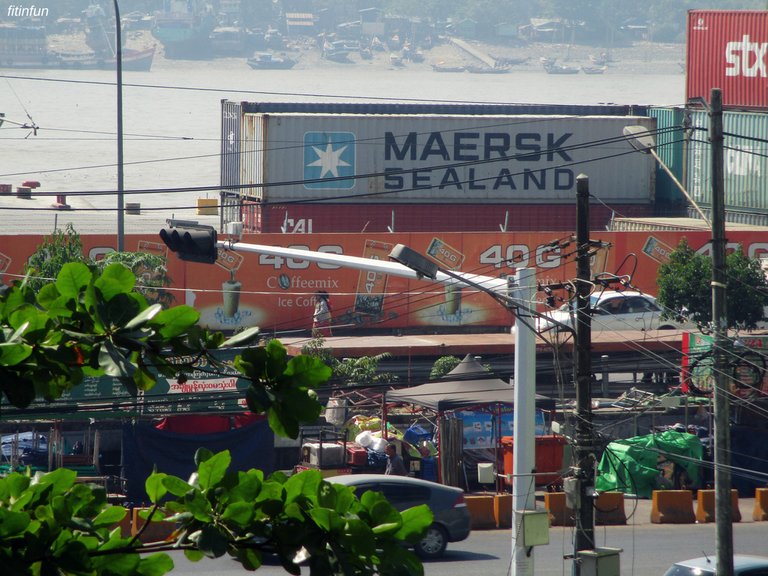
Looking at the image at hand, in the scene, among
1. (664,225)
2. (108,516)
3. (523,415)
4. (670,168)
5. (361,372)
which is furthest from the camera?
(670,168)

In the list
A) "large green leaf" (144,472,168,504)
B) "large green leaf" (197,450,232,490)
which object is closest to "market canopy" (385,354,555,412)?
"large green leaf" (144,472,168,504)

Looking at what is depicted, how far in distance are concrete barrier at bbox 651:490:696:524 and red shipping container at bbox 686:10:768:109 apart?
70.2 ft

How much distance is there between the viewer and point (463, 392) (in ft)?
66.9

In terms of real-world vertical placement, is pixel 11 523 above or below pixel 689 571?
above

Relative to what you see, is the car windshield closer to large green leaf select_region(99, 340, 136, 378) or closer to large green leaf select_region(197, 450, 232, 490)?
large green leaf select_region(197, 450, 232, 490)

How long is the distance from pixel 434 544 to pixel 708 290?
1402 centimetres

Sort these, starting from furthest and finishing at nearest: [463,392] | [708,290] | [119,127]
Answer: [708,290], [119,127], [463,392]

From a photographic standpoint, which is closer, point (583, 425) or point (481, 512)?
point (583, 425)

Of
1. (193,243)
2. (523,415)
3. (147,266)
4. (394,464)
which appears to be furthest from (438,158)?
(523,415)

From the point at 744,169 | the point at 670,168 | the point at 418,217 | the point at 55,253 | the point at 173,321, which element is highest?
the point at 670,168

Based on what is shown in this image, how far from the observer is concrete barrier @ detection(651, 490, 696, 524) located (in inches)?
779

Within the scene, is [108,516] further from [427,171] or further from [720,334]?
[427,171]

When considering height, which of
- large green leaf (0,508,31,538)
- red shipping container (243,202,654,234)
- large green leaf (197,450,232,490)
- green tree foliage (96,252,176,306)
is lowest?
large green leaf (0,508,31,538)

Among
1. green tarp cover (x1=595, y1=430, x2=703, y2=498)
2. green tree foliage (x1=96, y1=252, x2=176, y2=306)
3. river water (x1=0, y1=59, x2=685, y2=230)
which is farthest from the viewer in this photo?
river water (x1=0, y1=59, x2=685, y2=230)
